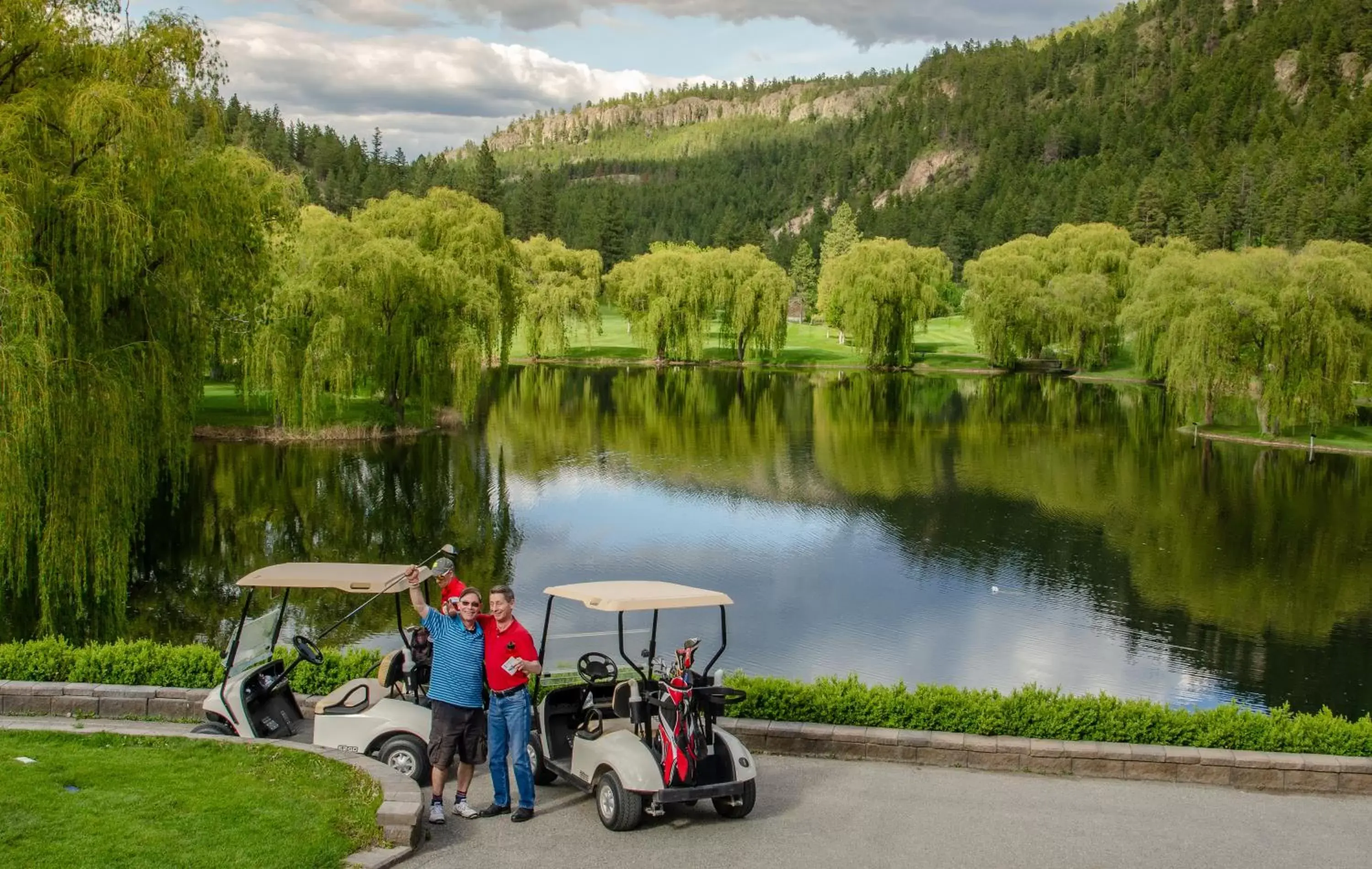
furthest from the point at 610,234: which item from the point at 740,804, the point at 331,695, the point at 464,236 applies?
the point at 740,804

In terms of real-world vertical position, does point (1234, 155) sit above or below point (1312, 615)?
above

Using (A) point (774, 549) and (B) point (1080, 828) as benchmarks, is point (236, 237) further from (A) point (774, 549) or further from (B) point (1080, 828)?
(B) point (1080, 828)

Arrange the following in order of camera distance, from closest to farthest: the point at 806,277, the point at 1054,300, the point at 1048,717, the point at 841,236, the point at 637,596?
the point at 637,596
the point at 1048,717
the point at 1054,300
the point at 806,277
the point at 841,236

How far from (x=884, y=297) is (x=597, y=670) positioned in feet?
230

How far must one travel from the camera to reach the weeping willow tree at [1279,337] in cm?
4412

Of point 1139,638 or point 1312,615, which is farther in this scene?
point 1312,615

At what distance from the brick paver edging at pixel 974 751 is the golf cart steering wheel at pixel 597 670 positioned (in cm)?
148

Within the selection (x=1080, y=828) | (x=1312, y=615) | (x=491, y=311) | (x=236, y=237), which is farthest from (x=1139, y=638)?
(x=491, y=311)

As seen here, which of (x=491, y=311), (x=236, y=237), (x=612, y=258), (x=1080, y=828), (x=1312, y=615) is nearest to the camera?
(x=1080, y=828)

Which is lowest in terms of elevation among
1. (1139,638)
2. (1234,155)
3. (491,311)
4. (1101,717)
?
(1139,638)

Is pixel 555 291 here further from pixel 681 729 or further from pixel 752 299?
pixel 681 729

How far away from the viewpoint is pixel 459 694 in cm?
915

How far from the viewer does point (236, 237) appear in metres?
19.2

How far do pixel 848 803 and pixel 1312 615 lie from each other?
52.9 feet
